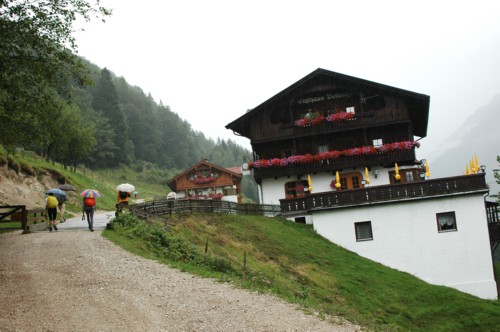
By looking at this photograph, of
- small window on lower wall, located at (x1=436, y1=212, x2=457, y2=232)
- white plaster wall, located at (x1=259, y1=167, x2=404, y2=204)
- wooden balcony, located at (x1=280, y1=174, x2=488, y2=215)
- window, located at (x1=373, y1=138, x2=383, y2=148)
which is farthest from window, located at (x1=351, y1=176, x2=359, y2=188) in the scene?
small window on lower wall, located at (x1=436, y1=212, x2=457, y2=232)

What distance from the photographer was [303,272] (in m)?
17.0

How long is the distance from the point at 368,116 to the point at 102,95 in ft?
288

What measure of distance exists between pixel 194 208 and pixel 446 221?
13.7 m

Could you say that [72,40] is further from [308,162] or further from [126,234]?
[308,162]

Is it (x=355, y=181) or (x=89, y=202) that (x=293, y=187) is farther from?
(x=89, y=202)

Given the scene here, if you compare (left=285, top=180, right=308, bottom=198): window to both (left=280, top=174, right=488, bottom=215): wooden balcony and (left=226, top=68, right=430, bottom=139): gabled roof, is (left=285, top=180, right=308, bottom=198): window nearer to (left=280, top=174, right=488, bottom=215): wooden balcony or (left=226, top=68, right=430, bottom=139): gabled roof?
(left=226, top=68, right=430, bottom=139): gabled roof

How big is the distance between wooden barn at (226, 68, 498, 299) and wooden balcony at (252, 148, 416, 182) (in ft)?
A: 0.23

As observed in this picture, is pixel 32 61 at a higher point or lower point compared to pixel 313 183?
higher

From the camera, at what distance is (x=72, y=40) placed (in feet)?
52.6

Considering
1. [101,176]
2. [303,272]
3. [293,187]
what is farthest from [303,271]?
[101,176]

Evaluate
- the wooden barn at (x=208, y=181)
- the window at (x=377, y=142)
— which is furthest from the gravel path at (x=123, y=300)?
the wooden barn at (x=208, y=181)

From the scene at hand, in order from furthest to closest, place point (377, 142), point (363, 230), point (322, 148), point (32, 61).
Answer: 1. point (322, 148)
2. point (377, 142)
3. point (363, 230)
4. point (32, 61)

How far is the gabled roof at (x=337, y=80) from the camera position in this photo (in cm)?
3222

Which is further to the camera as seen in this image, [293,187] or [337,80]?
[337,80]
